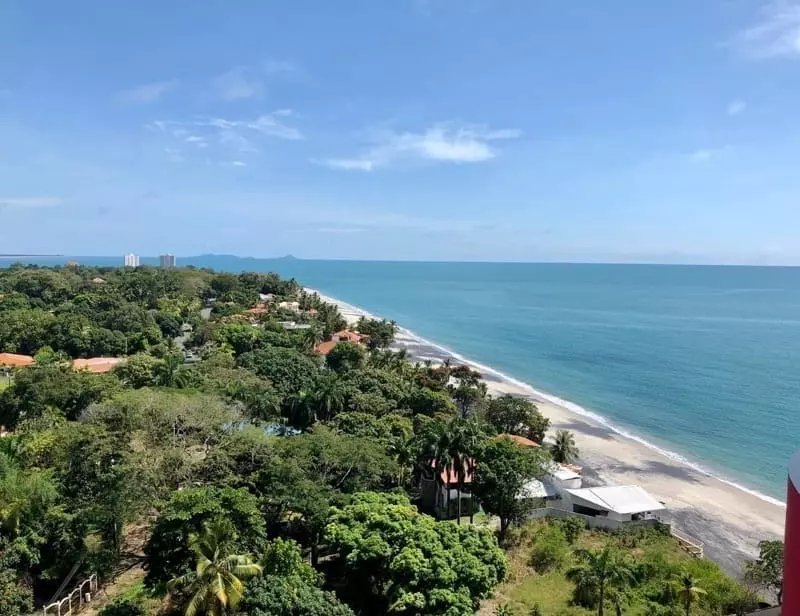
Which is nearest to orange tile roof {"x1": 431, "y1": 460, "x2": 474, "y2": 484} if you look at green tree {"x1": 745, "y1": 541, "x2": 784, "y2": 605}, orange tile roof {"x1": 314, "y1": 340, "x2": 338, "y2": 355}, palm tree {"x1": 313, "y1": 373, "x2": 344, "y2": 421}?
palm tree {"x1": 313, "y1": 373, "x2": 344, "y2": 421}

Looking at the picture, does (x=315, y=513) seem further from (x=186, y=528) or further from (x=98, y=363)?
(x=98, y=363)

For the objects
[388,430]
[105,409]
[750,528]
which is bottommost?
[750,528]

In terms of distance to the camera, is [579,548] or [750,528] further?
[750,528]

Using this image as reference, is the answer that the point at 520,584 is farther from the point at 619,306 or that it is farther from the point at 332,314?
the point at 619,306

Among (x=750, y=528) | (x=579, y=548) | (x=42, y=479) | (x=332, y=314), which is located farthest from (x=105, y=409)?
(x=332, y=314)

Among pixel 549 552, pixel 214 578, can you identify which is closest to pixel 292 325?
pixel 549 552

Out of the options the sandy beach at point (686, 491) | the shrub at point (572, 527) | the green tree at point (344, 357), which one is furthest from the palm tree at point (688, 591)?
the green tree at point (344, 357)

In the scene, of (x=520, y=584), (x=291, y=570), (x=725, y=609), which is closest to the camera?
(x=291, y=570)

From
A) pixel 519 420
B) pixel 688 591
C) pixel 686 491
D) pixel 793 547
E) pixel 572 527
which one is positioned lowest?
pixel 686 491
